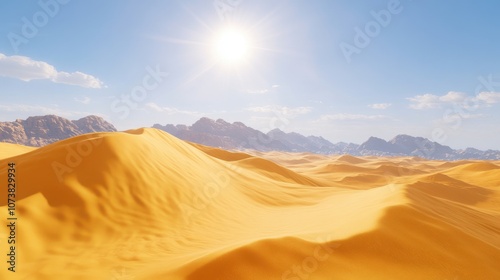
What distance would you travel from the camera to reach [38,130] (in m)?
108

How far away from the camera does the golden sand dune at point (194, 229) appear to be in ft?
18.2

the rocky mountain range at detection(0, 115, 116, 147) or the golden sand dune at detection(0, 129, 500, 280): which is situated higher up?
the rocky mountain range at detection(0, 115, 116, 147)

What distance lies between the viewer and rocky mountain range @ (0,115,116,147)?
98.3 metres

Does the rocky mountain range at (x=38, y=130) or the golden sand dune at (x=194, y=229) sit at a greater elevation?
the rocky mountain range at (x=38, y=130)

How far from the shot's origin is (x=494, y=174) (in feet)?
121

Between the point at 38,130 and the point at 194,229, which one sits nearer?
the point at 194,229

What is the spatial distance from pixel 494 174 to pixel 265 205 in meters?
39.0

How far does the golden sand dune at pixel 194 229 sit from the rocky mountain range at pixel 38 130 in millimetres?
112031

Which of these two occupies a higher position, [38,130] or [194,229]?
[38,130]

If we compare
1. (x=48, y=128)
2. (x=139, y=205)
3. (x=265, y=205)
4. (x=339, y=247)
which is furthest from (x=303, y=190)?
(x=48, y=128)

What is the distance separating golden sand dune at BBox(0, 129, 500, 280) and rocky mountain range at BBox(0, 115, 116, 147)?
112 meters

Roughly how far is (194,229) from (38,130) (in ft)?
418

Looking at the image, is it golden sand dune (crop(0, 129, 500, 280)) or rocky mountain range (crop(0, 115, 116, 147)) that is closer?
golden sand dune (crop(0, 129, 500, 280))

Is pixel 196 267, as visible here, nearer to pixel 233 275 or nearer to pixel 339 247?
pixel 233 275
